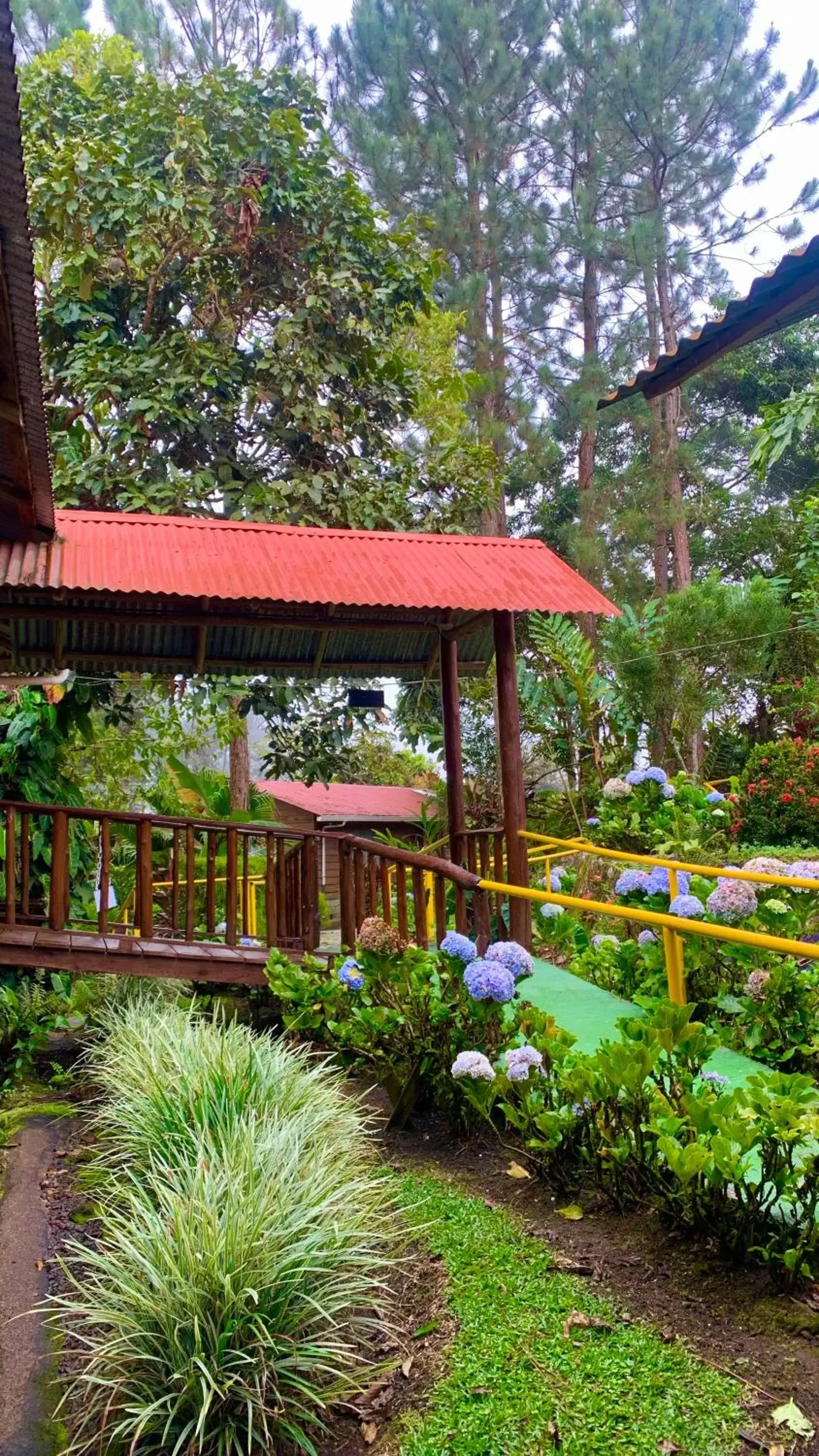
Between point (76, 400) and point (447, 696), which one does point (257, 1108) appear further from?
point (76, 400)

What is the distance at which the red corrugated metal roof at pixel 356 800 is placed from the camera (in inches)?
832

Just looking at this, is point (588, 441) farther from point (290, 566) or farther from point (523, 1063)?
point (523, 1063)

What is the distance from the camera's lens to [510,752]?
689cm

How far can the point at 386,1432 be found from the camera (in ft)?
8.01

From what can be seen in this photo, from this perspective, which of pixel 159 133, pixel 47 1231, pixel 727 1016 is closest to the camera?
pixel 47 1231

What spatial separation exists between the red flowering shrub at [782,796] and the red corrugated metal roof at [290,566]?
22.3 feet

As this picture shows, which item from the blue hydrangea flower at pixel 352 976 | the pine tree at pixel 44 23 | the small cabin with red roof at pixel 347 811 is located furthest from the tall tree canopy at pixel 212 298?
the small cabin with red roof at pixel 347 811

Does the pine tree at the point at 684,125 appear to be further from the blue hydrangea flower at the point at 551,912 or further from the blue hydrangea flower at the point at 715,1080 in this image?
the blue hydrangea flower at the point at 715,1080

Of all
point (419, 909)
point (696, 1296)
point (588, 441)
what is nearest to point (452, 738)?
point (419, 909)

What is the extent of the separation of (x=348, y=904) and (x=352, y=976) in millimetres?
1282

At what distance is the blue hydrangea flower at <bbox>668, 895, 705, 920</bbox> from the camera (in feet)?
15.8

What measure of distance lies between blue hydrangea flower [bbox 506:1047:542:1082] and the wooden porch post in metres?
3.12

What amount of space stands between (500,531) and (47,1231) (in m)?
19.1

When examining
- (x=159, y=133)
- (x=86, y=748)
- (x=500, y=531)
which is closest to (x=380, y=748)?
(x=500, y=531)
